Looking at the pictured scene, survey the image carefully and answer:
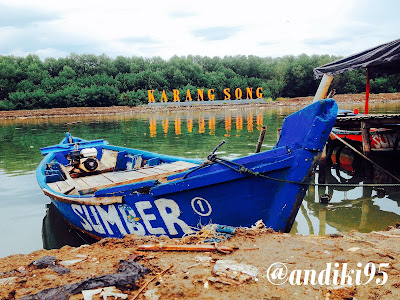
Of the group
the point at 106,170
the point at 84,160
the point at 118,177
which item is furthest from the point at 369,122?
the point at 84,160

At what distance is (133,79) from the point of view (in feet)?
197

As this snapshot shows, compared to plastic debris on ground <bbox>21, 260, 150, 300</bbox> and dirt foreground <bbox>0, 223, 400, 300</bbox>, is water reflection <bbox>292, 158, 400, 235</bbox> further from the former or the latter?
plastic debris on ground <bbox>21, 260, 150, 300</bbox>

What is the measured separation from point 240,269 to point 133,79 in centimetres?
5967

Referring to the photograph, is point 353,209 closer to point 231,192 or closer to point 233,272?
point 231,192

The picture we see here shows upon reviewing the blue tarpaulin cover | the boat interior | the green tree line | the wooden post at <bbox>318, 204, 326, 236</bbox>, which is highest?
the green tree line

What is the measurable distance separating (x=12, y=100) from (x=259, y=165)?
178 ft

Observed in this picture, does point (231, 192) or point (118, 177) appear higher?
point (231, 192)

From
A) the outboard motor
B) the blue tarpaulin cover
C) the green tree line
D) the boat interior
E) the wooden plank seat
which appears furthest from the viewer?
the green tree line

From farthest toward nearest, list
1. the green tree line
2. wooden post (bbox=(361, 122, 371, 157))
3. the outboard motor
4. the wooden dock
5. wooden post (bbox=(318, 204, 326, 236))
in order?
the green tree line
wooden post (bbox=(361, 122, 371, 157))
the outboard motor
the wooden dock
wooden post (bbox=(318, 204, 326, 236))

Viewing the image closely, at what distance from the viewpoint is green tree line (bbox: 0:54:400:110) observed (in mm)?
52125

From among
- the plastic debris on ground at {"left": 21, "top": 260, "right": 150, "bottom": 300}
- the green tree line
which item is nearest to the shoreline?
the green tree line

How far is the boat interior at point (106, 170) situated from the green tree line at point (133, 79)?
4534cm

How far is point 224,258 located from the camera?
134 inches

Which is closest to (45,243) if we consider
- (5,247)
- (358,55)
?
(5,247)
